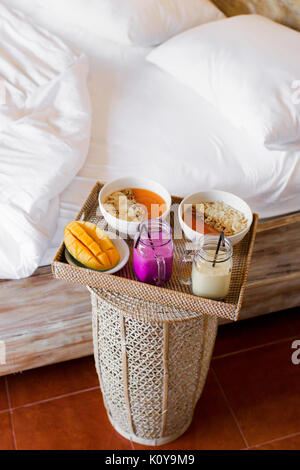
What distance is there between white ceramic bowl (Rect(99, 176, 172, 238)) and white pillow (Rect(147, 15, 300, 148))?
0.41 m

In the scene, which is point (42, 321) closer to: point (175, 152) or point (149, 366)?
point (149, 366)

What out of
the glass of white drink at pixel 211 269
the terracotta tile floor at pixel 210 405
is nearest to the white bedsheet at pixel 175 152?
the glass of white drink at pixel 211 269

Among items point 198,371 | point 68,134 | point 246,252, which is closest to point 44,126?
point 68,134

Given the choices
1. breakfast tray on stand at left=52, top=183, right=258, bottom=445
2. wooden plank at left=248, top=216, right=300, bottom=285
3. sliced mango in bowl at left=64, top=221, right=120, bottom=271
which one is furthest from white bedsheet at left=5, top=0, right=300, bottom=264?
sliced mango in bowl at left=64, top=221, right=120, bottom=271

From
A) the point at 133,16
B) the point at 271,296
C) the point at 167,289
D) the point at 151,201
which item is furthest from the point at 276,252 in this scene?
the point at 133,16

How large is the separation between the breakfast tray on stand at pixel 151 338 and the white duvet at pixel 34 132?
16 centimetres

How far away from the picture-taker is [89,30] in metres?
1.92

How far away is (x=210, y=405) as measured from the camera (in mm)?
1596

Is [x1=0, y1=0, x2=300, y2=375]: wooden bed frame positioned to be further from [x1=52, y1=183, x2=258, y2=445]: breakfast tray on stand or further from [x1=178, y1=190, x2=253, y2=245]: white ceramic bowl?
[x1=178, y1=190, x2=253, y2=245]: white ceramic bowl

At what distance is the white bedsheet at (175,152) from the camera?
143 centimetres

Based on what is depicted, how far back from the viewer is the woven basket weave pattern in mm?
1185

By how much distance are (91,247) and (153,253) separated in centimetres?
13

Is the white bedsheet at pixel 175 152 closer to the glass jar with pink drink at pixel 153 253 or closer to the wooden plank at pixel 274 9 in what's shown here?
the glass jar with pink drink at pixel 153 253

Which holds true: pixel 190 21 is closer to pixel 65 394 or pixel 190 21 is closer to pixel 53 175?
pixel 53 175
